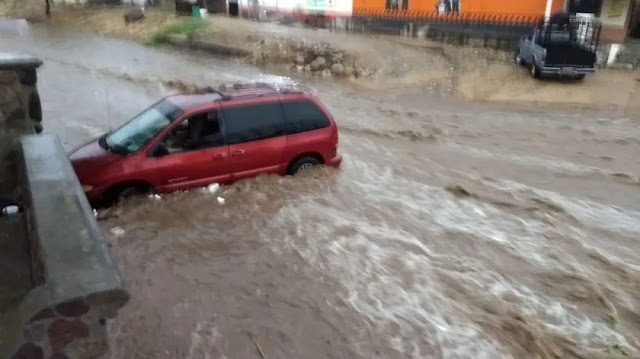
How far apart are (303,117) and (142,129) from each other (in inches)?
106

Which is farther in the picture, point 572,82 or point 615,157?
point 572,82

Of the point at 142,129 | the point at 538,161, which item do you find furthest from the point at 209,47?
the point at 142,129

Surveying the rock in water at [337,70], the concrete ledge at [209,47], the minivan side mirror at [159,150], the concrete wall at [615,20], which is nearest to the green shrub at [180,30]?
the concrete ledge at [209,47]

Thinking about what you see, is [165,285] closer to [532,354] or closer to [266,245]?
[266,245]

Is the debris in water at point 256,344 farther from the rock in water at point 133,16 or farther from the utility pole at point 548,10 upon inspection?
the rock in water at point 133,16

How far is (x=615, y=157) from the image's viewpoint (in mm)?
13148

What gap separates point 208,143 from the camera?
9.12 m

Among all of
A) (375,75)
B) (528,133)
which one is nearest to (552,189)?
(528,133)

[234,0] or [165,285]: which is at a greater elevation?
[234,0]

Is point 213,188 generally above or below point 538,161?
above

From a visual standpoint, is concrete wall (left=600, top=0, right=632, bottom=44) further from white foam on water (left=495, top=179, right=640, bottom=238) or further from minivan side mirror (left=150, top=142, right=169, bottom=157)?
minivan side mirror (left=150, top=142, right=169, bottom=157)

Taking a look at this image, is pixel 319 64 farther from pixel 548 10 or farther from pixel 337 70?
pixel 548 10

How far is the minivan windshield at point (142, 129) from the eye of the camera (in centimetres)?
867

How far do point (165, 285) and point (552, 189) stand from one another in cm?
757
